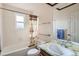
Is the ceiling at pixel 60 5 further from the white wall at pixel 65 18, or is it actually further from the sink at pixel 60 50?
the sink at pixel 60 50

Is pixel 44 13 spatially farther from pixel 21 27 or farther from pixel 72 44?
pixel 72 44

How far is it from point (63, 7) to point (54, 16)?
176 millimetres

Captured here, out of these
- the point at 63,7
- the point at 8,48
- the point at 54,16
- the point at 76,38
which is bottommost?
the point at 8,48

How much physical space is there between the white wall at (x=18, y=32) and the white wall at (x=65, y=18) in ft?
0.24

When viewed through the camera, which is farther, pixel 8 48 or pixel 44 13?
pixel 44 13

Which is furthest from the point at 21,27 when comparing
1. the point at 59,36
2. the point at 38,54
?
the point at 59,36

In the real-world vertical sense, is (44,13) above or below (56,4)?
below

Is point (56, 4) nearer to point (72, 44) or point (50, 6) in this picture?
point (50, 6)

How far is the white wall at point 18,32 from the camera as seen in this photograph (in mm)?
1246

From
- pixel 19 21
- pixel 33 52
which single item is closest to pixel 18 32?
pixel 19 21

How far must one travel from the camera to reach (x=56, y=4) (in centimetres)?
130

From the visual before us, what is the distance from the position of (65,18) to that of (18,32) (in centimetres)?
70

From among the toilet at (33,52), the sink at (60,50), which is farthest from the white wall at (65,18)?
the toilet at (33,52)

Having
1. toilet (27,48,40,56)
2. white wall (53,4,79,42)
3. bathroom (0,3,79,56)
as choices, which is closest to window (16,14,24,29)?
bathroom (0,3,79,56)
